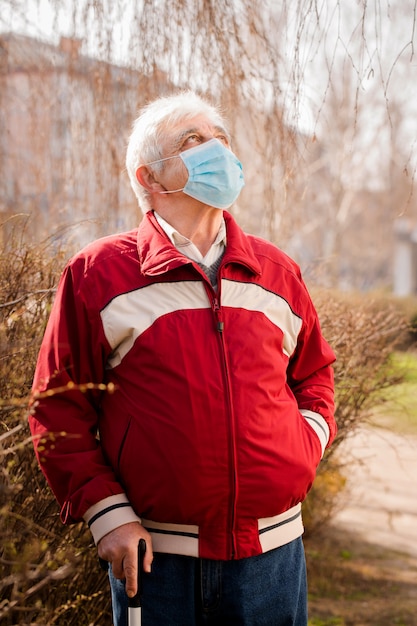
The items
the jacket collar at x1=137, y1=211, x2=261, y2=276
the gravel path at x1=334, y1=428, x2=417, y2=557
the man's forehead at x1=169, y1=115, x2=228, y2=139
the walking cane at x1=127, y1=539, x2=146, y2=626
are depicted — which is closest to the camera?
the walking cane at x1=127, y1=539, x2=146, y2=626

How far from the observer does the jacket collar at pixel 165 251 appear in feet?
6.99

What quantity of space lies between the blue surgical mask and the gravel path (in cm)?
306

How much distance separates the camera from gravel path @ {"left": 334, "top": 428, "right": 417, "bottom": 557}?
5492 millimetres

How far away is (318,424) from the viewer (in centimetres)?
235

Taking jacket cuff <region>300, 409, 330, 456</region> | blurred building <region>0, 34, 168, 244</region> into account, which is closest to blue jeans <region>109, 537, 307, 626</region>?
jacket cuff <region>300, 409, 330, 456</region>

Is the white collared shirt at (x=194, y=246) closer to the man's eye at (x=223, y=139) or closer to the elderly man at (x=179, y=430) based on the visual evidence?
A: the elderly man at (x=179, y=430)

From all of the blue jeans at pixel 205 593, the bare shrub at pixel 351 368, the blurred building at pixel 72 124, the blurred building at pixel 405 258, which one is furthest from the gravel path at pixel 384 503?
the blurred building at pixel 405 258

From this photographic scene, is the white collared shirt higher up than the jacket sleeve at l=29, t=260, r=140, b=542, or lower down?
higher up

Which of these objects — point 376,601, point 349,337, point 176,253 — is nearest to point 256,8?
point 349,337

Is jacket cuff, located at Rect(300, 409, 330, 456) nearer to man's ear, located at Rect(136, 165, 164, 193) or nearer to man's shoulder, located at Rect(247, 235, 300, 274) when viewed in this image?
man's shoulder, located at Rect(247, 235, 300, 274)

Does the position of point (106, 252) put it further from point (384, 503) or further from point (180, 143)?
point (384, 503)

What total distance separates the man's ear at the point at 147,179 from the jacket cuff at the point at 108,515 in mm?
961

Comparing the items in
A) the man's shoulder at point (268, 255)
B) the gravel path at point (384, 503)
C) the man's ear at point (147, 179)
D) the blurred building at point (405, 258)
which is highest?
the man's ear at point (147, 179)

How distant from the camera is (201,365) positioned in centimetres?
206
